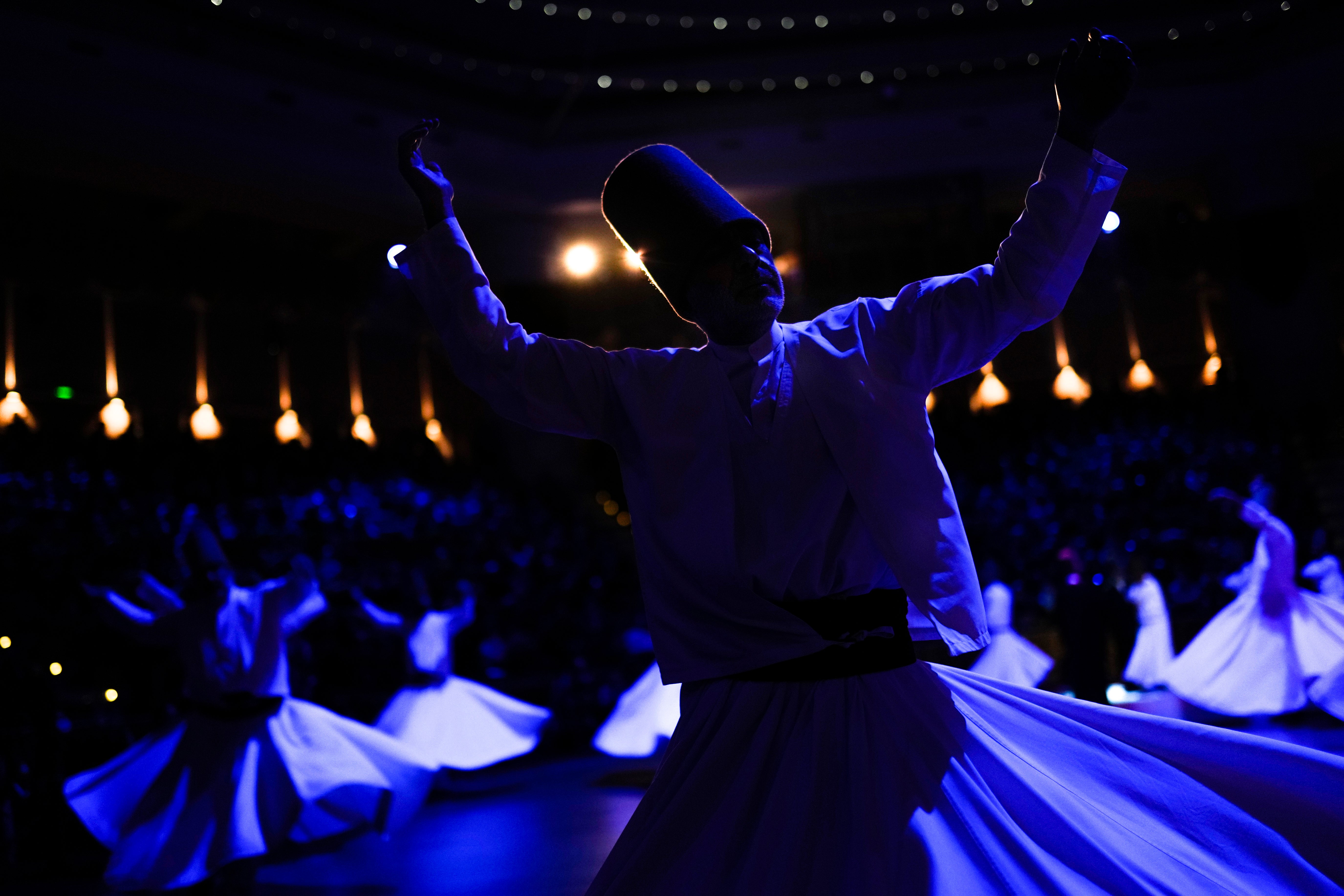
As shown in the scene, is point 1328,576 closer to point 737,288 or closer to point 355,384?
point 737,288

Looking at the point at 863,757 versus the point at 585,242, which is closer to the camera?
the point at 863,757

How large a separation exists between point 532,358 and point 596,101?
43.2 feet

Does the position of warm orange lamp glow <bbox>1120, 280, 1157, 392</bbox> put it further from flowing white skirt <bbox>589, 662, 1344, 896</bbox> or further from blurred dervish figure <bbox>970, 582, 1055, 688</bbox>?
flowing white skirt <bbox>589, 662, 1344, 896</bbox>

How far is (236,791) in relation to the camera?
15.7 ft

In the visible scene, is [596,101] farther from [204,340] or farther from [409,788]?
[409,788]

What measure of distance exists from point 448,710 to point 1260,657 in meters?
5.48

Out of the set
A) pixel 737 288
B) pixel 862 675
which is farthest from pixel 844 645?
pixel 737 288

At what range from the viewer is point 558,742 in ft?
31.2

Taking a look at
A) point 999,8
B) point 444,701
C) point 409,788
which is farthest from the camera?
point 999,8

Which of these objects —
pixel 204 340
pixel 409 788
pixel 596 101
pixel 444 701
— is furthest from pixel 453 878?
pixel 204 340

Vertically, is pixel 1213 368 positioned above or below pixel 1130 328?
below

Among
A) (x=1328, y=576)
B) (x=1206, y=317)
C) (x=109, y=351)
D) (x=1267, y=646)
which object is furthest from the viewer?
(x=1206, y=317)

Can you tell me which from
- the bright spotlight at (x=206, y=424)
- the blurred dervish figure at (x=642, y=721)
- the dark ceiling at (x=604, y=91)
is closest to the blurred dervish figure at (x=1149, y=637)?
the blurred dervish figure at (x=642, y=721)

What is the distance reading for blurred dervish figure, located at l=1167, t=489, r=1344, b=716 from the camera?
22.6 ft
